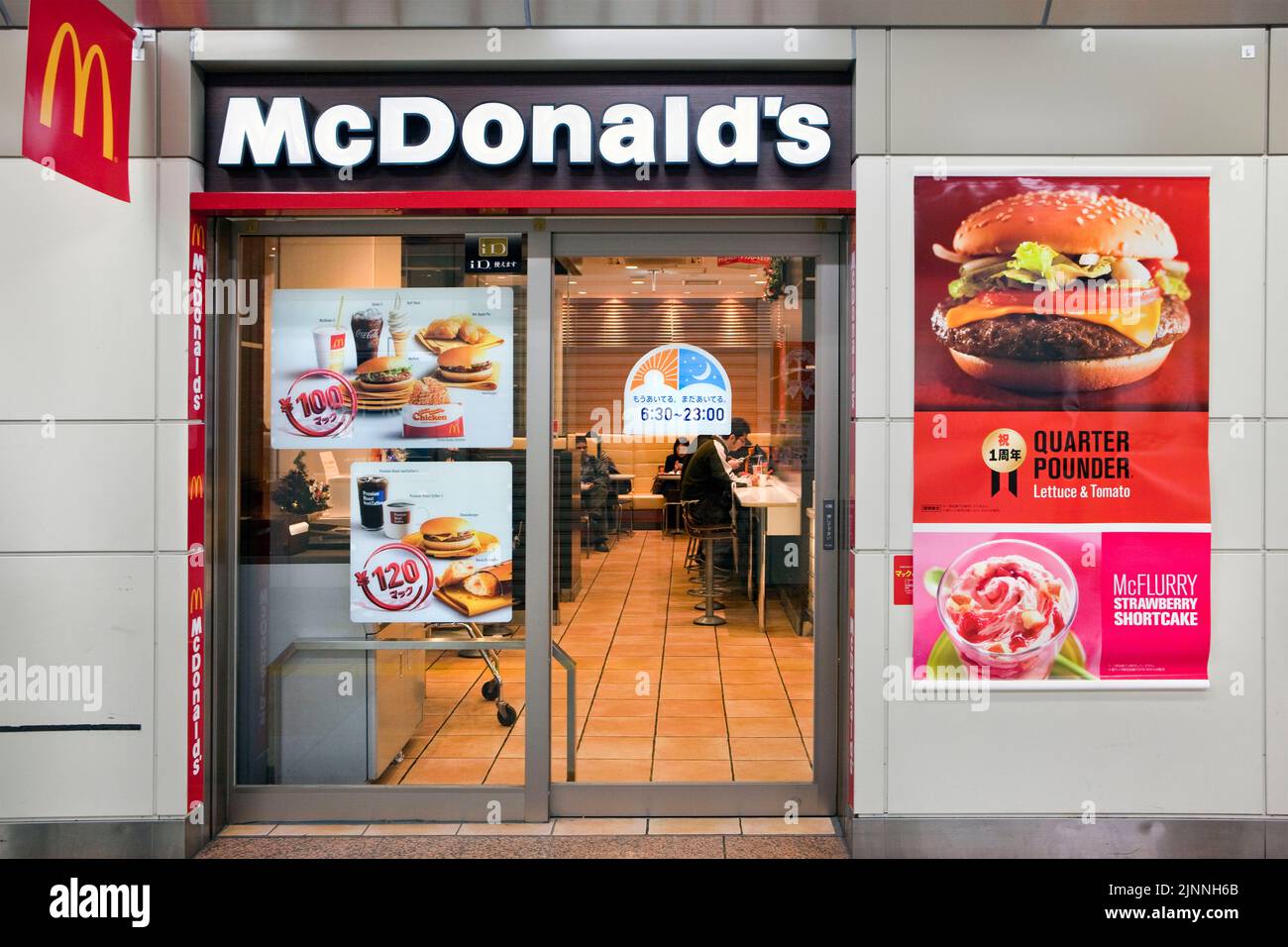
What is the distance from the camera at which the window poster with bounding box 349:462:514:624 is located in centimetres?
391

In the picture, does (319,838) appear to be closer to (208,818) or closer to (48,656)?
(208,818)

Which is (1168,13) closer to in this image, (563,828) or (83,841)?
(563,828)

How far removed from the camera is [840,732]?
154 inches

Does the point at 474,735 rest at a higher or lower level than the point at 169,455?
lower

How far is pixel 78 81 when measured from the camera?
10.6 ft

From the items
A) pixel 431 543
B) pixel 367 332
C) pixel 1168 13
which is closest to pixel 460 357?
pixel 367 332

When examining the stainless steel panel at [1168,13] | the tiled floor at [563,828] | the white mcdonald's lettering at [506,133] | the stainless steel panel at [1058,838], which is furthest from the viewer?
the tiled floor at [563,828]

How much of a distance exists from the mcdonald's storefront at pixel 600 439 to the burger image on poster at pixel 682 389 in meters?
0.01

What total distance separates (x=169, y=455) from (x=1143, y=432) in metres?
3.72

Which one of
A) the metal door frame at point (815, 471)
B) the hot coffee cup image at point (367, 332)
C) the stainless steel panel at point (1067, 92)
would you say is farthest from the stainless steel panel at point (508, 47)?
the hot coffee cup image at point (367, 332)

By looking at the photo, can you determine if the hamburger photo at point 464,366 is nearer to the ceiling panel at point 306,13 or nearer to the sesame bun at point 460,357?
the sesame bun at point 460,357

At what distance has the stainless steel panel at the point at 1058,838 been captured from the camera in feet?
11.8

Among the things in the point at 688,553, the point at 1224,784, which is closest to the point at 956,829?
the point at 1224,784
